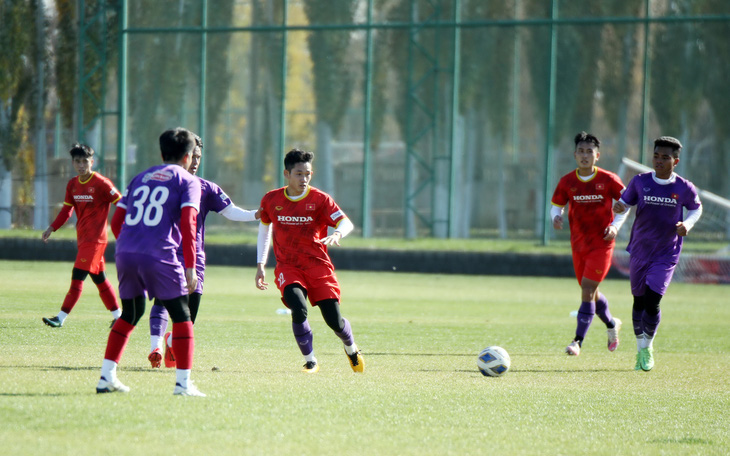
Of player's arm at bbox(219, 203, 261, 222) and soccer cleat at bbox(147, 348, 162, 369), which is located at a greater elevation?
player's arm at bbox(219, 203, 261, 222)

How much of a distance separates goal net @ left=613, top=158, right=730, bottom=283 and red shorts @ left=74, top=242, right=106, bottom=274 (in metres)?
12.9

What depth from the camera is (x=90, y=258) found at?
37.2 ft

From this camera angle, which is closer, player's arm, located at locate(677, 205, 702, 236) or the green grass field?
the green grass field

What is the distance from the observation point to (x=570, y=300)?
56.0ft

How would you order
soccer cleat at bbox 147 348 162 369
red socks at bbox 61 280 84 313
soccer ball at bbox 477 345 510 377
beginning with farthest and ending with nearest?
1. red socks at bbox 61 280 84 313
2. soccer ball at bbox 477 345 510 377
3. soccer cleat at bbox 147 348 162 369

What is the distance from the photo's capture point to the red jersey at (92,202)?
11.4 meters

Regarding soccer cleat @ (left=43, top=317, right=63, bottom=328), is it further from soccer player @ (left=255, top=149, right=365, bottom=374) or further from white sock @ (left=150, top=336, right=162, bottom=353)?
soccer player @ (left=255, top=149, right=365, bottom=374)

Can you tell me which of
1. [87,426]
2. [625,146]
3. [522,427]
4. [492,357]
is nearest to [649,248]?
[492,357]

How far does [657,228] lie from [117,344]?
A: 17.0 ft

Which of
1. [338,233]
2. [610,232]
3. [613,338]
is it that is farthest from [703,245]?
[338,233]

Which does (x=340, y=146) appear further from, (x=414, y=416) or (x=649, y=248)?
(x=414, y=416)

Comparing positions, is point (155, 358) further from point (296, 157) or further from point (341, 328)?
point (296, 157)

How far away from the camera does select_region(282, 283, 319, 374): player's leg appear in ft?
26.6

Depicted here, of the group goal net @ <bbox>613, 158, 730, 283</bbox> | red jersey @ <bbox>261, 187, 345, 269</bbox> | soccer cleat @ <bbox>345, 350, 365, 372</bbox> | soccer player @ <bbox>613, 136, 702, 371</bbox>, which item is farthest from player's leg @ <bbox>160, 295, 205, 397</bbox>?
goal net @ <bbox>613, 158, 730, 283</bbox>
